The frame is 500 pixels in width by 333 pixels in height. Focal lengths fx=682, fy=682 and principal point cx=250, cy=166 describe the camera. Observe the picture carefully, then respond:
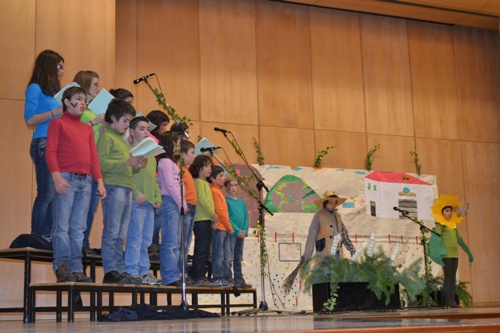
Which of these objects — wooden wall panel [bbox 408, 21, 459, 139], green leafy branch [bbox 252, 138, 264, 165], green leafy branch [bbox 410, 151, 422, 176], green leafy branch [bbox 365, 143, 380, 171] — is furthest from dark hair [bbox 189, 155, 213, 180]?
wooden wall panel [bbox 408, 21, 459, 139]

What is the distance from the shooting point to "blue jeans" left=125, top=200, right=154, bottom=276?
519 centimetres

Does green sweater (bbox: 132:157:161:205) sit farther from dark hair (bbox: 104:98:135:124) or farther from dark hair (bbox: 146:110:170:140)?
dark hair (bbox: 146:110:170:140)

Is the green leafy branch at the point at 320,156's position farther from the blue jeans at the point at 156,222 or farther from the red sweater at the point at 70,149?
the red sweater at the point at 70,149

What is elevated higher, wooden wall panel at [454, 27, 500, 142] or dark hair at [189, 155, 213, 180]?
wooden wall panel at [454, 27, 500, 142]

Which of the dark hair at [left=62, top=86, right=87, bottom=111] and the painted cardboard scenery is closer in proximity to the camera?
the dark hair at [left=62, top=86, right=87, bottom=111]

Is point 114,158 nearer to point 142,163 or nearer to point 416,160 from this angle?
point 142,163

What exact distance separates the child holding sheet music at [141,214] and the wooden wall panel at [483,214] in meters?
6.84

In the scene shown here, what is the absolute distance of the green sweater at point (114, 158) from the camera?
514 centimetres

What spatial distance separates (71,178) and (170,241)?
3.97ft

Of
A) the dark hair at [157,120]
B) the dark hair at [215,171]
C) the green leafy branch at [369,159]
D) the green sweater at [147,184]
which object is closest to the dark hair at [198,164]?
the dark hair at [215,171]

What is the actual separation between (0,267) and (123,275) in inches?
83.0

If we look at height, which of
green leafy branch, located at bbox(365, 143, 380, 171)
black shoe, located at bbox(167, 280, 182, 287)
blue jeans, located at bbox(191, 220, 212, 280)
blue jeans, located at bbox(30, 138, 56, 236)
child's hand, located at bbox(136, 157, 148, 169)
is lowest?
black shoe, located at bbox(167, 280, 182, 287)

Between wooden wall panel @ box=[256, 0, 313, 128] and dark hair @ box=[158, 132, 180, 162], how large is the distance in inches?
161

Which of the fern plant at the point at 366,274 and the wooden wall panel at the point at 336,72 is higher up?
the wooden wall panel at the point at 336,72
